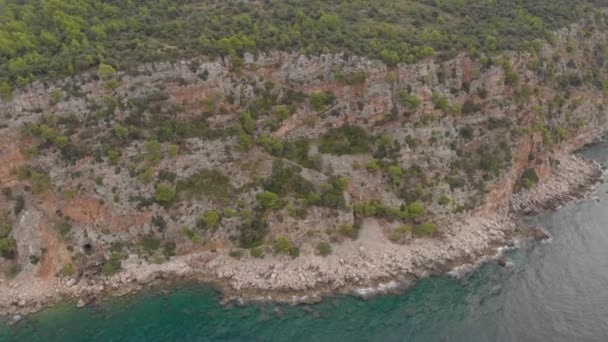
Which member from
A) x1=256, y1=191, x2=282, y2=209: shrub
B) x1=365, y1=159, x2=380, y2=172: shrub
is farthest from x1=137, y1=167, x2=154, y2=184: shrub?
x1=365, y1=159, x2=380, y2=172: shrub

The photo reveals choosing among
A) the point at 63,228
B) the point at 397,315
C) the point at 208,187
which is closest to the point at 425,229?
the point at 397,315

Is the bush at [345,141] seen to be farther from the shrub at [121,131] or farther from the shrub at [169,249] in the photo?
the shrub at [121,131]

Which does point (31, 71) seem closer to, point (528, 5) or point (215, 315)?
point (215, 315)

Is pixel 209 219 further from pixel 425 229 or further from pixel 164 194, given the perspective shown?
pixel 425 229

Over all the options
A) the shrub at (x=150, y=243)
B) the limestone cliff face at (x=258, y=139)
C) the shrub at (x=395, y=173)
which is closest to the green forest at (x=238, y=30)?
the limestone cliff face at (x=258, y=139)

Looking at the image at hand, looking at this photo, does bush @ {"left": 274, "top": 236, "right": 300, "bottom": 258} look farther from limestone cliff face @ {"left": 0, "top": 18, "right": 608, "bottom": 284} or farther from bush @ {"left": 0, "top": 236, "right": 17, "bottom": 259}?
bush @ {"left": 0, "top": 236, "right": 17, "bottom": 259}

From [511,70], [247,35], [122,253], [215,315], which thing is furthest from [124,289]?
[511,70]

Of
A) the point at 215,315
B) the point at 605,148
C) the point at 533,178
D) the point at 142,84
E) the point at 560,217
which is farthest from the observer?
the point at 605,148
